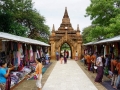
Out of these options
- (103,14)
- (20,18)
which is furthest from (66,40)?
(103,14)

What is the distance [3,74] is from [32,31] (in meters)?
32.6

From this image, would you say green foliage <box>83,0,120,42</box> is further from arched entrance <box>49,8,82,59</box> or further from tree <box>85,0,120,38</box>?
arched entrance <box>49,8,82,59</box>

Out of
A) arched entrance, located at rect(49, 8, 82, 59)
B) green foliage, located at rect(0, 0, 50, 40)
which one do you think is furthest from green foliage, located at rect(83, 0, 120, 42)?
arched entrance, located at rect(49, 8, 82, 59)

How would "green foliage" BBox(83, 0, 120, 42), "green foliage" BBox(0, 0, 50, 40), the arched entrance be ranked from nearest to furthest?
"green foliage" BBox(83, 0, 120, 42) < "green foliage" BBox(0, 0, 50, 40) < the arched entrance

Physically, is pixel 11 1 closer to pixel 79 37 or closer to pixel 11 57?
pixel 79 37

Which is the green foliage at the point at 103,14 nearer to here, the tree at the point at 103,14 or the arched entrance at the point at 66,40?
the tree at the point at 103,14

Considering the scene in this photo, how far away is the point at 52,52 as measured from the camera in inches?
1288

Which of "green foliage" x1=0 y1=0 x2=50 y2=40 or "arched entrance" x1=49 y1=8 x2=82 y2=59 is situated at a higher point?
"green foliage" x1=0 y1=0 x2=50 y2=40

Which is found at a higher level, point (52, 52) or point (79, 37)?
point (79, 37)

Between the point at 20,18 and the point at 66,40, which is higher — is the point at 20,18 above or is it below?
above

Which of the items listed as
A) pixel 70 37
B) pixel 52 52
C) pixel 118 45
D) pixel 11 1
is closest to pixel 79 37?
pixel 70 37

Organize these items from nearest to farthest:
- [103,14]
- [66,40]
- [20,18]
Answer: [103,14] → [66,40] → [20,18]

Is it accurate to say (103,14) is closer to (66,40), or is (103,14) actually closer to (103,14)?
(103,14)

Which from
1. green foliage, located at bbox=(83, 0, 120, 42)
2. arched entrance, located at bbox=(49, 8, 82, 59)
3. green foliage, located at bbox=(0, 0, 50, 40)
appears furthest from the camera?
arched entrance, located at bbox=(49, 8, 82, 59)
